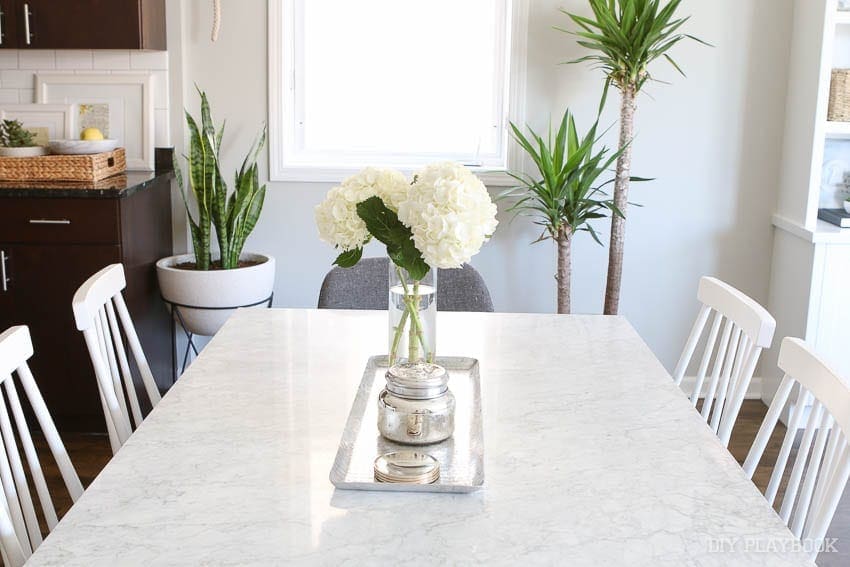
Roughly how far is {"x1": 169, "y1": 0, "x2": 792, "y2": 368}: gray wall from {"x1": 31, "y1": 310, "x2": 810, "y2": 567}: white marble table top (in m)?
2.00

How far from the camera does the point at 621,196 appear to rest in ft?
12.3

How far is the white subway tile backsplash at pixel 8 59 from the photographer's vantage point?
4.07 metres

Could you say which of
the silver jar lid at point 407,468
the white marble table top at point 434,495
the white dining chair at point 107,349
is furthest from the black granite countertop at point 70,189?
the silver jar lid at point 407,468

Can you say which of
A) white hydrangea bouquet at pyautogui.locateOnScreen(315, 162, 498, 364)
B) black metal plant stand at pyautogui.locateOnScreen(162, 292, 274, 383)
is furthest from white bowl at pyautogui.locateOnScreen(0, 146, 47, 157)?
white hydrangea bouquet at pyautogui.locateOnScreen(315, 162, 498, 364)

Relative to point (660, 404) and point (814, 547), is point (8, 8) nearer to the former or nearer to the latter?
point (660, 404)

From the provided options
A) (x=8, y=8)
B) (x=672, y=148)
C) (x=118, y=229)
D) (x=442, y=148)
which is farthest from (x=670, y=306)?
(x=8, y=8)

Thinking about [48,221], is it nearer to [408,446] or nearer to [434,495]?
[408,446]

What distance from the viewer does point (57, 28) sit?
374 cm

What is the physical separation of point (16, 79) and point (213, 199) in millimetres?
1035

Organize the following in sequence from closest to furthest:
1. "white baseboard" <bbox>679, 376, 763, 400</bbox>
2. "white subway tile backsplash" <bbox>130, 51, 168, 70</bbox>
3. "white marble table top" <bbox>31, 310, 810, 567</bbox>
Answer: "white marble table top" <bbox>31, 310, 810, 567</bbox> < "white subway tile backsplash" <bbox>130, 51, 168, 70</bbox> < "white baseboard" <bbox>679, 376, 763, 400</bbox>

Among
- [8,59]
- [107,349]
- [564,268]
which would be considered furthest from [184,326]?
[107,349]

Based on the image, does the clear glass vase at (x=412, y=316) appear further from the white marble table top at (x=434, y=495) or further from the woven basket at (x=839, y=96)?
the woven basket at (x=839, y=96)

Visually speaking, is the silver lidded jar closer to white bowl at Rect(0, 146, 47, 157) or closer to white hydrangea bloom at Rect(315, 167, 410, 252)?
white hydrangea bloom at Rect(315, 167, 410, 252)

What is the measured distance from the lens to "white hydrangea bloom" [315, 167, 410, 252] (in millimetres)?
1660
